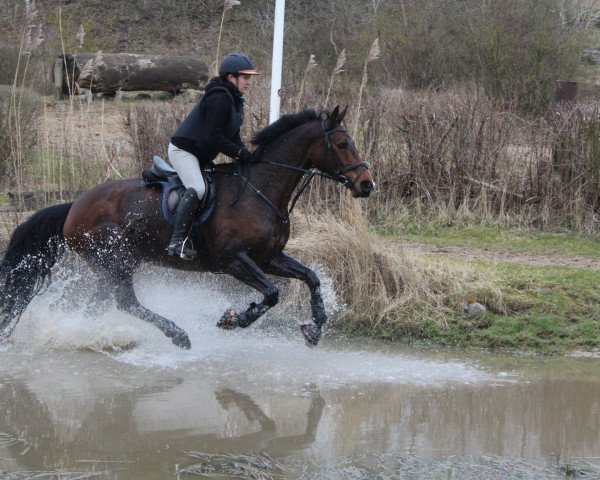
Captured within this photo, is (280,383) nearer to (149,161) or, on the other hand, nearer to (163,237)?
(163,237)

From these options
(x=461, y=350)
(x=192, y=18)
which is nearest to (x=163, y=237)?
(x=461, y=350)

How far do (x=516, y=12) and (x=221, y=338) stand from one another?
13972 mm

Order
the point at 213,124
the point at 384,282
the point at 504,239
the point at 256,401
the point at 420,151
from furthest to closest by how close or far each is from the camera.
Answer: the point at 420,151 → the point at 504,239 → the point at 384,282 → the point at 213,124 → the point at 256,401

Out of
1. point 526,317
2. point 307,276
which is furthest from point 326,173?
point 526,317

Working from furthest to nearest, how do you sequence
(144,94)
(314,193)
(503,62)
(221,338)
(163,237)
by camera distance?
(144,94) < (503,62) < (314,193) < (221,338) < (163,237)

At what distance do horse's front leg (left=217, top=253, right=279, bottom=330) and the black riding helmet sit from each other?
59.3 inches

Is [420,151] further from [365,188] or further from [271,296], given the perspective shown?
[271,296]

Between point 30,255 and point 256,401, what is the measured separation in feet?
9.57

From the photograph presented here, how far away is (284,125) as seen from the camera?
8383 mm

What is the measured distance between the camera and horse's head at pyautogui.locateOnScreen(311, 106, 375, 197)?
792cm

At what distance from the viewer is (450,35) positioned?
73.9 feet

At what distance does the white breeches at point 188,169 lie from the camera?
322 inches

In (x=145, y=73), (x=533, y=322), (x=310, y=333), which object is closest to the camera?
(x=310, y=333)

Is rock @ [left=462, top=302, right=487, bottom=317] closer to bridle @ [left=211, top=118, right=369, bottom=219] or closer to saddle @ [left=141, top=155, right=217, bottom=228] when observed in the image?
bridle @ [left=211, top=118, right=369, bottom=219]
